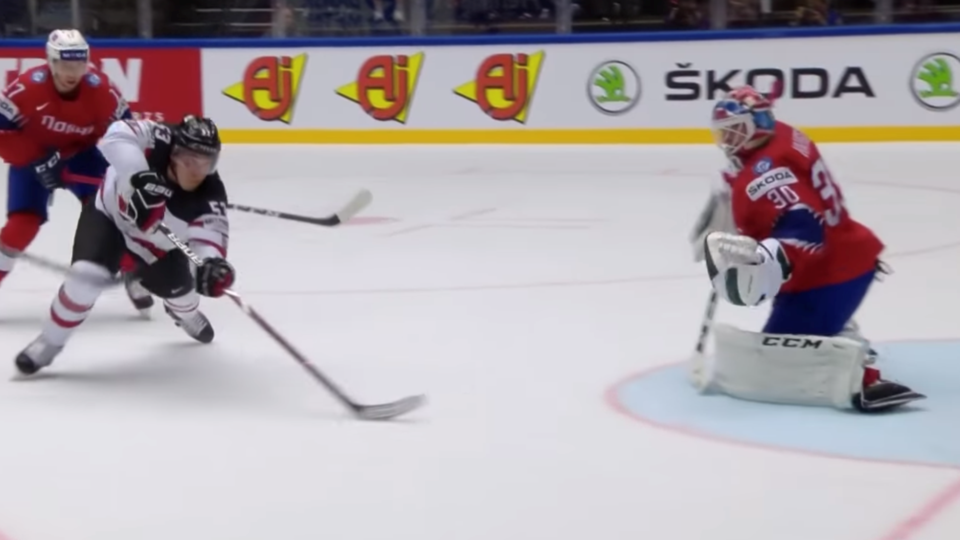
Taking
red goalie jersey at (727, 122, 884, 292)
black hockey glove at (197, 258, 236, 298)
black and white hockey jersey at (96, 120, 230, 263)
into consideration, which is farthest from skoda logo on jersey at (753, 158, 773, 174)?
black and white hockey jersey at (96, 120, 230, 263)

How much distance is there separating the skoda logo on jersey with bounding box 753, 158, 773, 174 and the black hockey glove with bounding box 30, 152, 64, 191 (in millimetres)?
2359

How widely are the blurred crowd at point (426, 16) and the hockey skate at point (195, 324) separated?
6028 millimetres

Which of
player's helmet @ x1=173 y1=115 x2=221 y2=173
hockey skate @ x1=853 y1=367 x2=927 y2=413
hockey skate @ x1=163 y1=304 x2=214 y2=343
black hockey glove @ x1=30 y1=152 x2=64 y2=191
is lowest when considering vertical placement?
hockey skate @ x1=163 y1=304 x2=214 y2=343

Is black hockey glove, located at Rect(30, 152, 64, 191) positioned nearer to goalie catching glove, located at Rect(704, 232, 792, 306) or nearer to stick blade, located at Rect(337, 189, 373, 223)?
stick blade, located at Rect(337, 189, 373, 223)

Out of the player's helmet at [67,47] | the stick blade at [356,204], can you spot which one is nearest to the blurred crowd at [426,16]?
the stick blade at [356,204]

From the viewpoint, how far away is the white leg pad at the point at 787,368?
3.16 metres

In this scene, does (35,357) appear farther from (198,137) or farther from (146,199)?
(198,137)

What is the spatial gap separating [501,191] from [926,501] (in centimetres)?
518

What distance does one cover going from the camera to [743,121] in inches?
126

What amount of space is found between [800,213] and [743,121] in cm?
25

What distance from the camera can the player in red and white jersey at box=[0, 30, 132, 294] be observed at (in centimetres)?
450

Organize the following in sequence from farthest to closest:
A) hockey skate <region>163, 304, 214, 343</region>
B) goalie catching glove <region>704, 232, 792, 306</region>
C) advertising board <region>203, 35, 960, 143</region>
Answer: advertising board <region>203, 35, 960, 143</region>
hockey skate <region>163, 304, 214, 343</region>
goalie catching glove <region>704, 232, 792, 306</region>

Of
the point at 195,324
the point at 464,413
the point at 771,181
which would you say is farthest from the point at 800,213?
the point at 195,324

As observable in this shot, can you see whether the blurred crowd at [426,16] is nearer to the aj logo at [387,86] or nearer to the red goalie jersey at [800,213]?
the aj logo at [387,86]
